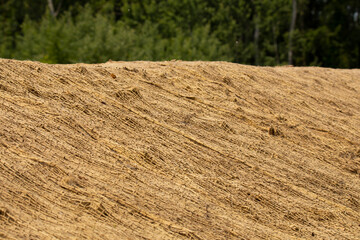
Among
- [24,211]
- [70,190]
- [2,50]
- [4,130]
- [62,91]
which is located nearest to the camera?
[24,211]

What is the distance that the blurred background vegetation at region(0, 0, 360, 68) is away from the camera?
1694cm

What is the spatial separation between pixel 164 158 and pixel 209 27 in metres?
16.6

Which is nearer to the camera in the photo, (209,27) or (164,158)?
(164,158)

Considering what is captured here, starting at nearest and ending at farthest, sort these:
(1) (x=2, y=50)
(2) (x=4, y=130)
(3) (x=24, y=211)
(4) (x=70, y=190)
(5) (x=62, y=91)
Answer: (3) (x=24, y=211), (4) (x=70, y=190), (2) (x=4, y=130), (5) (x=62, y=91), (1) (x=2, y=50)

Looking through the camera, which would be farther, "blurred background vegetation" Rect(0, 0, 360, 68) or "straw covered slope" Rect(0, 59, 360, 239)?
"blurred background vegetation" Rect(0, 0, 360, 68)

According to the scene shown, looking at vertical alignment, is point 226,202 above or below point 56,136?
below

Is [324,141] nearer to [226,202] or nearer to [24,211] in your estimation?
[226,202]

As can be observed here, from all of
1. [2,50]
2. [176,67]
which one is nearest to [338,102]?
[176,67]

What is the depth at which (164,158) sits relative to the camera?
410cm

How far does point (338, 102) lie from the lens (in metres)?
6.56

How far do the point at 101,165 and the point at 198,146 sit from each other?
1.05m

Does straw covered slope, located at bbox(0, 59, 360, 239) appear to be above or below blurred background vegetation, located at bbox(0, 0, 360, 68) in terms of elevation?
above

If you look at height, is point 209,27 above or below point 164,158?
below

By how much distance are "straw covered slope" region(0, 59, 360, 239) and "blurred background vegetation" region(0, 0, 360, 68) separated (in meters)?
10.2
